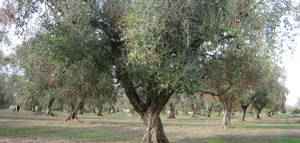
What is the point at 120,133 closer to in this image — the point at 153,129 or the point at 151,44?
the point at 153,129

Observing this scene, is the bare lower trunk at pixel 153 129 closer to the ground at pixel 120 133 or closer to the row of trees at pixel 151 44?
the row of trees at pixel 151 44

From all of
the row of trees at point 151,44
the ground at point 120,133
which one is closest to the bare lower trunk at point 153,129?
the row of trees at point 151,44

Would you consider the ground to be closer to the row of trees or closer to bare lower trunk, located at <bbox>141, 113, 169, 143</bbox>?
bare lower trunk, located at <bbox>141, 113, 169, 143</bbox>

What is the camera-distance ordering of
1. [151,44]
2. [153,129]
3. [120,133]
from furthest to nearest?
[120,133] < [153,129] < [151,44]

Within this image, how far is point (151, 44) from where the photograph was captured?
968 cm

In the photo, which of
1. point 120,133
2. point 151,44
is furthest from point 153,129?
point 120,133

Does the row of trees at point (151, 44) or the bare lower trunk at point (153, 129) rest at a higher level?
the row of trees at point (151, 44)

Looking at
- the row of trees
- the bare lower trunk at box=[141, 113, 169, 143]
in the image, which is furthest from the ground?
the row of trees

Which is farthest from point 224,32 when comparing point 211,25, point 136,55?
point 136,55

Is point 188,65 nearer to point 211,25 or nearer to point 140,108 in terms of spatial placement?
point 211,25

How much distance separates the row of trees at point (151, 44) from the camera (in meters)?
10.0

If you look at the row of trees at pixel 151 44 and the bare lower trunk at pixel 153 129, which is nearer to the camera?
the row of trees at pixel 151 44

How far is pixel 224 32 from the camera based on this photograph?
443 inches

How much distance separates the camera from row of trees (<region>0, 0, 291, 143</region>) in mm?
10016
